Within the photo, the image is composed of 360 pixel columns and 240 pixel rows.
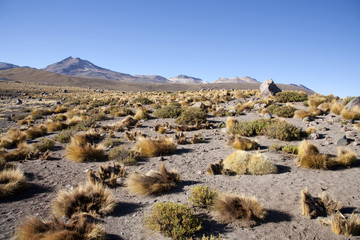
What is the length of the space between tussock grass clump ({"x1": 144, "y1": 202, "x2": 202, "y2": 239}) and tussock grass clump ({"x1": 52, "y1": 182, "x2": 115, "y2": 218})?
93 centimetres

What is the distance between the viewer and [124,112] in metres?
16.2

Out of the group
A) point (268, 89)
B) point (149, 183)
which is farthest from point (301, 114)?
point (149, 183)

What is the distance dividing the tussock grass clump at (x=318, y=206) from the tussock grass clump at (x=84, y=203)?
3.73 meters

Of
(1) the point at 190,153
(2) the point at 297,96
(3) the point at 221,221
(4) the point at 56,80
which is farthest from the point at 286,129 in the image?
(4) the point at 56,80

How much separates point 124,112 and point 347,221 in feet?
48.7

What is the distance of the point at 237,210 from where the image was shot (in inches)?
157

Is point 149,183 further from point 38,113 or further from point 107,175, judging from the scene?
point 38,113

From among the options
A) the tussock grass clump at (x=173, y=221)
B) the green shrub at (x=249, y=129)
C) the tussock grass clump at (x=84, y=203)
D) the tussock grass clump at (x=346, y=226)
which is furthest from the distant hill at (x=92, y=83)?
the tussock grass clump at (x=346, y=226)

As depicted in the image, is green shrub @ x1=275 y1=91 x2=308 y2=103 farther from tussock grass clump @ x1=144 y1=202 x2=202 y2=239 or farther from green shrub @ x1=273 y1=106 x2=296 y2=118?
tussock grass clump @ x1=144 y1=202 x2=202 y2=239

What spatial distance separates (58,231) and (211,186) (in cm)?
341

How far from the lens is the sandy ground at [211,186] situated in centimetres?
362

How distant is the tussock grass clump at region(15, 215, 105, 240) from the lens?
10.2ft

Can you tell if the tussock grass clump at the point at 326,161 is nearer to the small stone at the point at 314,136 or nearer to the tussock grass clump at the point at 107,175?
the small stone at the point at 314,136

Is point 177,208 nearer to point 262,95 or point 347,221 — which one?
point 347,221
